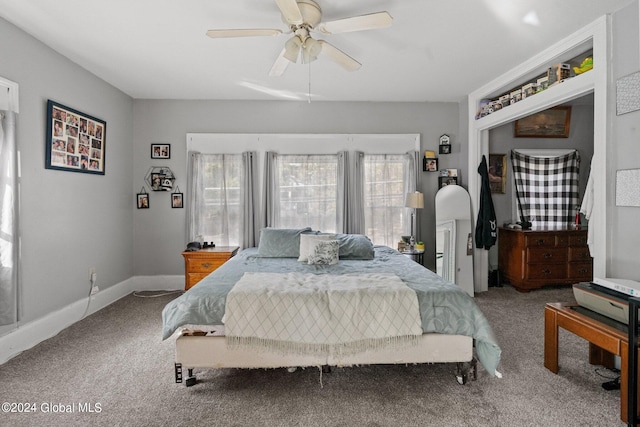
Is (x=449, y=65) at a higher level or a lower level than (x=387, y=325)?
higher

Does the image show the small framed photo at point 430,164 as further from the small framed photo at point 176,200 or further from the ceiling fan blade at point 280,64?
the small framed photo at point 176,200

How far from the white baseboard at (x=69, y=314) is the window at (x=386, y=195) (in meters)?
2.78

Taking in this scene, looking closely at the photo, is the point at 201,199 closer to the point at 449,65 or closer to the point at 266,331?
the point at 266,331

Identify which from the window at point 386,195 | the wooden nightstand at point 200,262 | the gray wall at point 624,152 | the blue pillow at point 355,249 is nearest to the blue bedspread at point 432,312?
the blue pillow at point 355,249

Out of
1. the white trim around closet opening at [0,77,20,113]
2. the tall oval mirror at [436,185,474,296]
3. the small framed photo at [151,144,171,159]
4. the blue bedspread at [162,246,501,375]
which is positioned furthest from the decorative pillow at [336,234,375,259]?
the white trim around closet opening at [0,77,20,113]

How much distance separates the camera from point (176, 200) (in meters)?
4.52

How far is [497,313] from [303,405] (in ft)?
8.52

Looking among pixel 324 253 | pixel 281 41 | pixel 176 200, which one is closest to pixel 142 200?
pixel 176 200

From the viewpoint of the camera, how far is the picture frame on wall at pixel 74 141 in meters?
3.06

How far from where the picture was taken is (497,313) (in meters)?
3.62

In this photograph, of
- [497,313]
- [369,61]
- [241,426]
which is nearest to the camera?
[241,426]

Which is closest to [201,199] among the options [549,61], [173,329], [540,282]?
[173,329]

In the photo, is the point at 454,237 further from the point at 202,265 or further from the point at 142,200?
the point at 142,200

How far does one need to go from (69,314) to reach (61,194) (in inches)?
47.0
